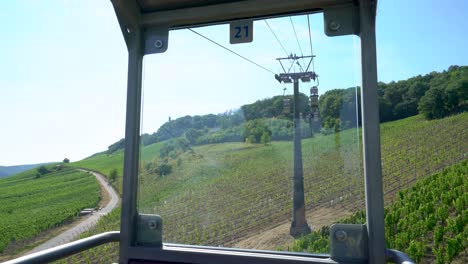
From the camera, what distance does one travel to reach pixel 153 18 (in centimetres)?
167

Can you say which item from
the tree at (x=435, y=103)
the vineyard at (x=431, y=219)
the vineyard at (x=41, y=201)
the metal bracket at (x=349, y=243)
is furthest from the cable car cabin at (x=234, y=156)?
the vineyard at (x=41, y=201)

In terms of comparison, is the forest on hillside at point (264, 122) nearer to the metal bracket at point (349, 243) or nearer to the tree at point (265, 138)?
the tree at point (265, 138)

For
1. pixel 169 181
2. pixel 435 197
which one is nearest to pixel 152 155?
pixel 169 181

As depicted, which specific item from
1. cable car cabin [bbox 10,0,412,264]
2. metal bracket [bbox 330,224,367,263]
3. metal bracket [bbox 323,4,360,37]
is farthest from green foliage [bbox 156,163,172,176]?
metal bracket [bbox 323,4,360,37]

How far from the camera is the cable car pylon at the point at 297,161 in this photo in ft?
5.31

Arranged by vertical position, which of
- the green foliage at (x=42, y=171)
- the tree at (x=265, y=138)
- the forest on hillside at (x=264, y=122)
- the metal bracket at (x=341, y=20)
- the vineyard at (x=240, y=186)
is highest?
the metal bracket at (x=341, y=20)

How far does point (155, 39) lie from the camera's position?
1.69 meters

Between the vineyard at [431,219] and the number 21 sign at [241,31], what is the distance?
4.21 m

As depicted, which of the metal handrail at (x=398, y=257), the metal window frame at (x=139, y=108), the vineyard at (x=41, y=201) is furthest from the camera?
the vineyard at (x=41, y=201)

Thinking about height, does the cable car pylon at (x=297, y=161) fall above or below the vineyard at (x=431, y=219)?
above

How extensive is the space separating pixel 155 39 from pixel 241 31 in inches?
16.5

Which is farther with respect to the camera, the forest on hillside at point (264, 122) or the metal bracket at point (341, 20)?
the forest on hillside at point (264, 122)

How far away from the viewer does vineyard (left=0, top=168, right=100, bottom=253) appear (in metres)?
14.5

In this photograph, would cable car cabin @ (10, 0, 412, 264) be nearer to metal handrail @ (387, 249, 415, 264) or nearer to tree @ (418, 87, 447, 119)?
metal handrail @ (387, 249, 415, 264)
